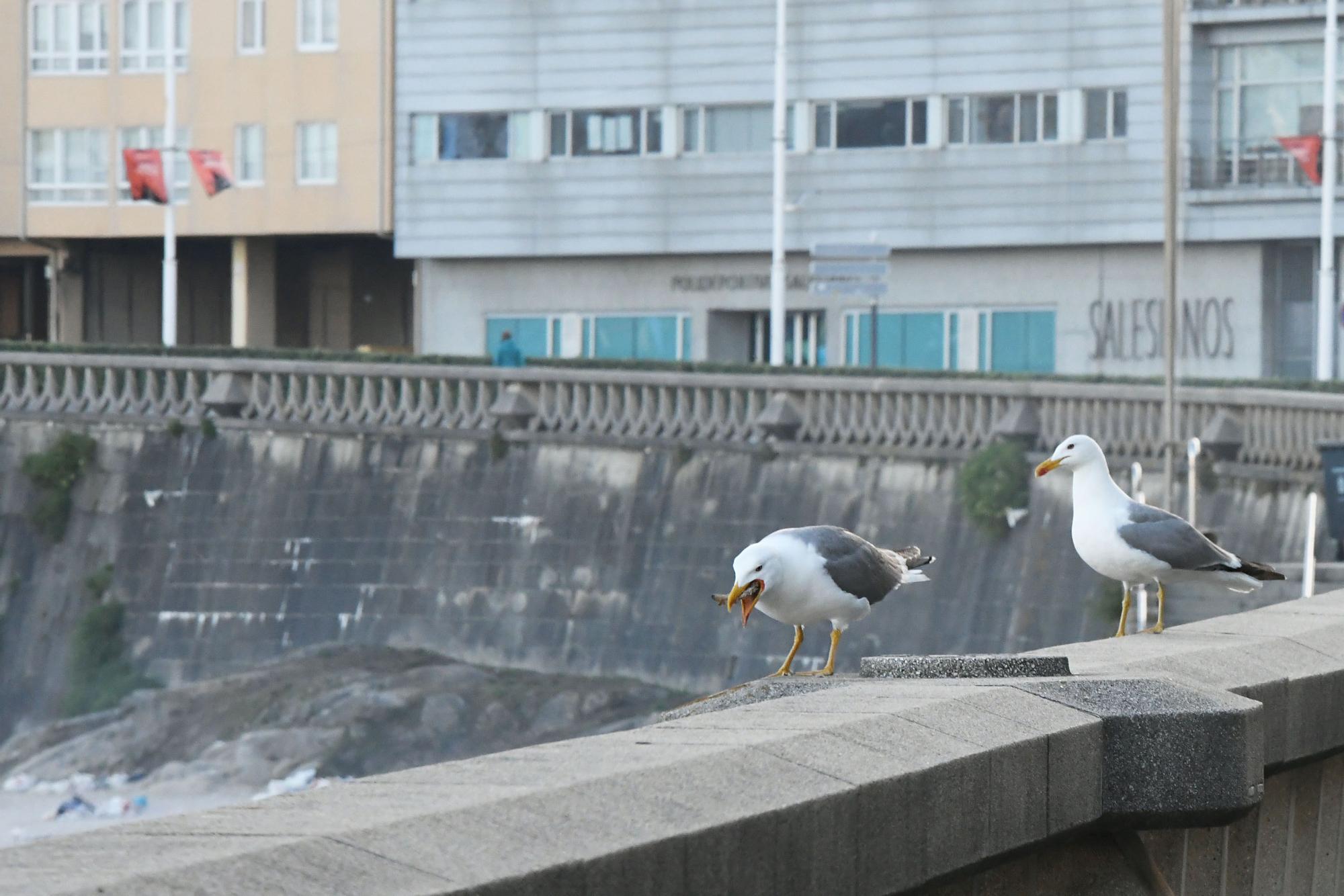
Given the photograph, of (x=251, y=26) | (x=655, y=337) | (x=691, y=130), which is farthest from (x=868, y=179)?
(x=251, y=26)

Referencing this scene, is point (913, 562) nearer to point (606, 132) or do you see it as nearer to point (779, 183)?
point (779, 183)

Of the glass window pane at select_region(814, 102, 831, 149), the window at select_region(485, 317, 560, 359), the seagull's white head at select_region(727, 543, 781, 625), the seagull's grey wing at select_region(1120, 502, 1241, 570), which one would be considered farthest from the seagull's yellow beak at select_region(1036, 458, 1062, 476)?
the window at select_region(485, 317, 560, 359)

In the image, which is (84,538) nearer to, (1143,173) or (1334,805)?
(1143,173)

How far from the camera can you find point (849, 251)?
33.8 m

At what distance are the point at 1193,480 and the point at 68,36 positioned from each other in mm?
38267

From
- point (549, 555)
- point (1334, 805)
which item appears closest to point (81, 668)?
point (549, 555)

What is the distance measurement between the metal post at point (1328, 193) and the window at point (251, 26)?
23182mm

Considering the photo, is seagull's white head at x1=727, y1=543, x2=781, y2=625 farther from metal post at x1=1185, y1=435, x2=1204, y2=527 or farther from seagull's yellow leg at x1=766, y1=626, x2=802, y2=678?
metal post at x1=1185, y1=435, x2=1204, y2=527

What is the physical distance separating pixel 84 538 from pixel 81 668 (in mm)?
2106

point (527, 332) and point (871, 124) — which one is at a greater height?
point (871, 124)

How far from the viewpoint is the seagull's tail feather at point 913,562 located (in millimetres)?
9086

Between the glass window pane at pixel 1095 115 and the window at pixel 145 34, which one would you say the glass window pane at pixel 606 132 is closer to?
the glass window pane at pixel 1095 115

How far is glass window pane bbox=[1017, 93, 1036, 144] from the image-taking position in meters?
46.6

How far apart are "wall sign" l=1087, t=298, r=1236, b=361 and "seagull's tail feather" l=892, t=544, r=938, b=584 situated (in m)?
35.8
